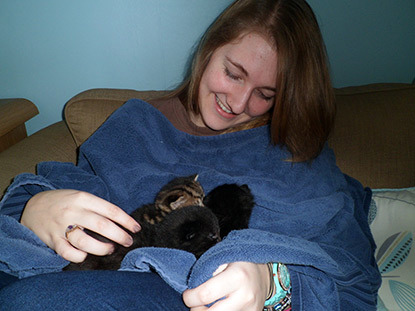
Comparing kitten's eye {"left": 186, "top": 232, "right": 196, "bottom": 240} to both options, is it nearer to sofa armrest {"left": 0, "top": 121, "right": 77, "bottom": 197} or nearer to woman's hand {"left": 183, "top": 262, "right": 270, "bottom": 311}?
woman's hand {"left": 183, "top": 262, "right": 270, "bottom": 311}

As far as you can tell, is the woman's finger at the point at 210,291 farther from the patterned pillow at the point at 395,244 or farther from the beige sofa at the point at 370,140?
the beige sofa at the point at 370,140

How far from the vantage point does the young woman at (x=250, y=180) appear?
0.71 m

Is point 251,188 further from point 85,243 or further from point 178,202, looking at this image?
point 85,243

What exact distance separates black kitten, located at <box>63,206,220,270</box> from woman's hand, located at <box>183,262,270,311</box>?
0.65 ft

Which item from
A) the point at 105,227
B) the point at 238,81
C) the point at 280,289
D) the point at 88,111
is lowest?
the point at 280,289

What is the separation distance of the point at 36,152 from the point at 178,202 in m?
0.73

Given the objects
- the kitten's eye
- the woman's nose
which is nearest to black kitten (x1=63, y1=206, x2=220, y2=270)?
the kitten's eye

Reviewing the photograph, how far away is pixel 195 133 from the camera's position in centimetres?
135

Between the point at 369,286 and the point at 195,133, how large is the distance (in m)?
0.86

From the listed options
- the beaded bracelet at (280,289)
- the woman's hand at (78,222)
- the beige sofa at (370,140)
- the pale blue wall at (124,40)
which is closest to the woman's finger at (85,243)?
the woman's hand at (78,222)

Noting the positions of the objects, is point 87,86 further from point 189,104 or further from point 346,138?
point 346,138

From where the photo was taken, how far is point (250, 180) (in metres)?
1.19

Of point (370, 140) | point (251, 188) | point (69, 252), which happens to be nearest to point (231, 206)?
point (251, 188)

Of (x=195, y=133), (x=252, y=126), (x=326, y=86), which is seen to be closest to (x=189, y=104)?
(x=195, y=133)
